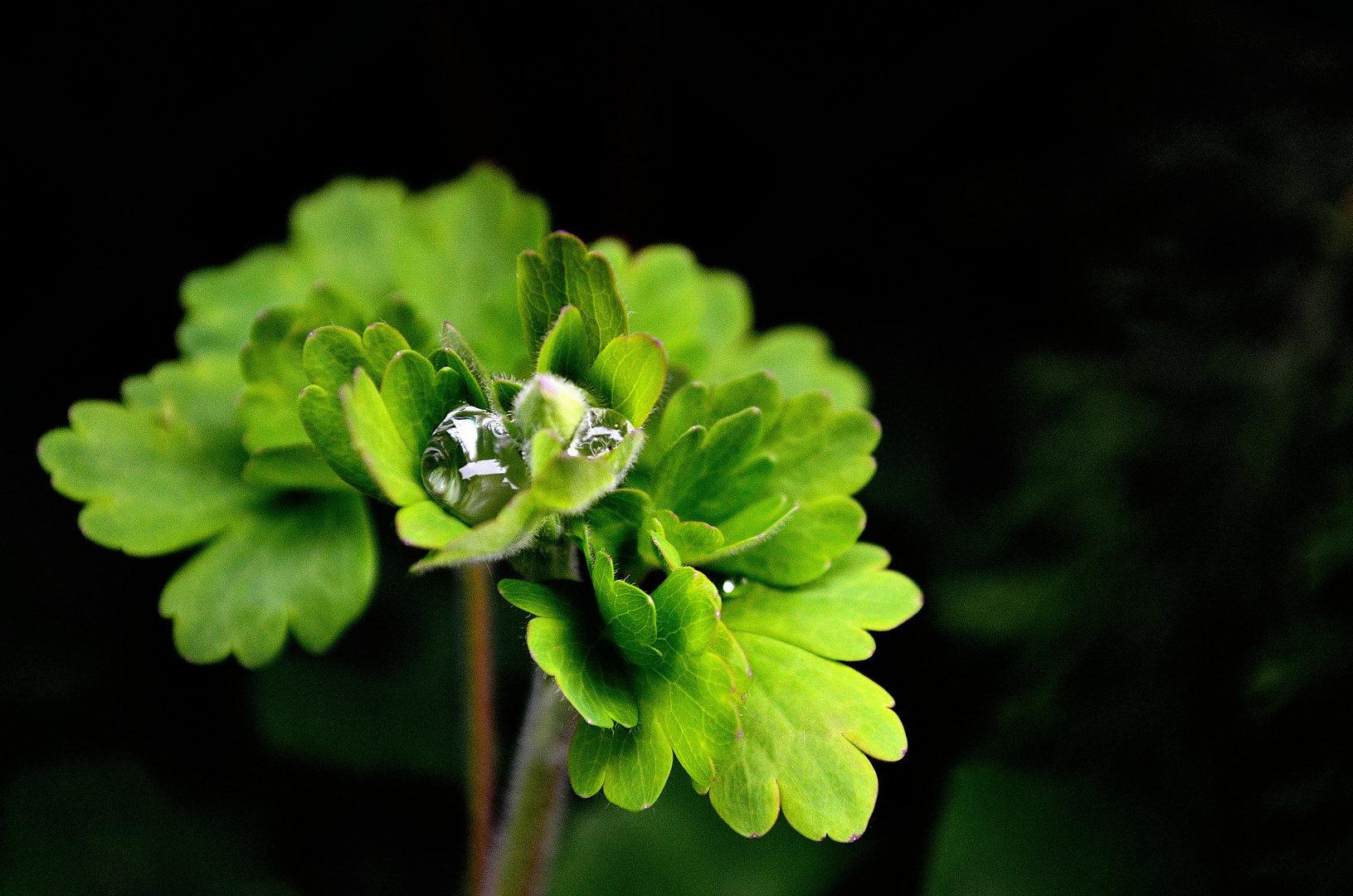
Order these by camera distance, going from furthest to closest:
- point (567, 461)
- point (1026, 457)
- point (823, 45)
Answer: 1. point (823, 45)
2. point (1026, 457)
3. point (567, 461)

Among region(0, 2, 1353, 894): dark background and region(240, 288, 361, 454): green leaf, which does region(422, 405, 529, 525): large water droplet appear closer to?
region(240, 288, 361, 454): green leaf

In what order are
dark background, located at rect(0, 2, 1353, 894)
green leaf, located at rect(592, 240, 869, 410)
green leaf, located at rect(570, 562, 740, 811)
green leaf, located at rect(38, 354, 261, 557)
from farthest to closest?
1. dark background, located at rect(0, 2, 1353, 894)
2. green leaf, located at rect(592, 240, 869, 410)
3. green leaf, located at rect(38, 354, 261, 557)
4. green leaf, located at rect(570, 562, 740, 811)

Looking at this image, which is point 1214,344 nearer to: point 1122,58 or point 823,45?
point 1122,58

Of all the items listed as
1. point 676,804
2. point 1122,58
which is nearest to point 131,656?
point 676,804

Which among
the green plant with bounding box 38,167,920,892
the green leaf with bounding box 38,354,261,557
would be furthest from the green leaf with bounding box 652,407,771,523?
the green leaf with bounding box 38,354,261,557

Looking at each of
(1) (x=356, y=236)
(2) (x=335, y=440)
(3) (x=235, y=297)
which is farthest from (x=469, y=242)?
(2) (x=335, y=440)

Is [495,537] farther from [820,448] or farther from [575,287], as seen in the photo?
[820,448]
